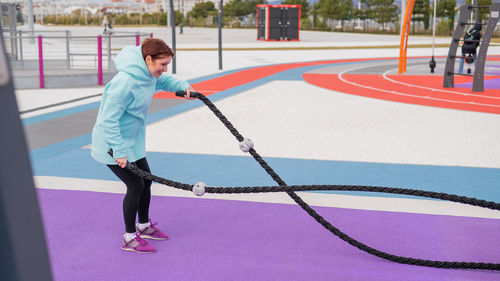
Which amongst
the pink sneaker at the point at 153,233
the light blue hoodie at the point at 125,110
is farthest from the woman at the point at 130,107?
the pink sneaker at the point at 153,233

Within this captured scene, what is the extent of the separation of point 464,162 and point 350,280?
3995 millimetres

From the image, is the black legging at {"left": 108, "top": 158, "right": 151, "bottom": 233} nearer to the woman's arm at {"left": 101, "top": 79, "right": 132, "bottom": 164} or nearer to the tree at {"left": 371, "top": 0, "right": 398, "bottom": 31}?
the woman's arm at {"left": 101, "top": 79, "right": 132, "bottom": 164}

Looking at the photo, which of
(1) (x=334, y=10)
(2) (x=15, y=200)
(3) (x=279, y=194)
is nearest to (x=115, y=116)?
(3) (x=279, y=194)

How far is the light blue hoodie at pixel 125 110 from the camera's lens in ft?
13.0

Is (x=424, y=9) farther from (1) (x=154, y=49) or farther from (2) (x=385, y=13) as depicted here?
(1) (x=154, y=49)

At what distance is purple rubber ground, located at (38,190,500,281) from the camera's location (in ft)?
13.7

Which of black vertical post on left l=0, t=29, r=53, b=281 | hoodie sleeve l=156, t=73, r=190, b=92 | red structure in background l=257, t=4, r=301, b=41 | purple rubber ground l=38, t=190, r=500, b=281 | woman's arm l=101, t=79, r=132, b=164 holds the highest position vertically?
red structure in background l=257, t=4, r=301, b=41

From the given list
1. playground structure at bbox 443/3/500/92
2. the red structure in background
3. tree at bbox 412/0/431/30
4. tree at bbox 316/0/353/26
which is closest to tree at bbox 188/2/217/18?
tree at bbox 316/0/353/26

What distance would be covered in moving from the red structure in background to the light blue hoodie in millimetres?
39406

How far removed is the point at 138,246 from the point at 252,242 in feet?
2.86

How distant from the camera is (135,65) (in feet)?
13.2

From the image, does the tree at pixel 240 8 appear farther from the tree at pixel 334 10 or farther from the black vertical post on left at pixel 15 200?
the black vertical post on left at pixel 15 200

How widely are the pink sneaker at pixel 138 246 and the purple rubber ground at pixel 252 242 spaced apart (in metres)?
0.05

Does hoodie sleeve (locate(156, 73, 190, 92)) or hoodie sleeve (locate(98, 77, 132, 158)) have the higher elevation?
hoodie sleeve (locate(156, 73, 190, 92))
